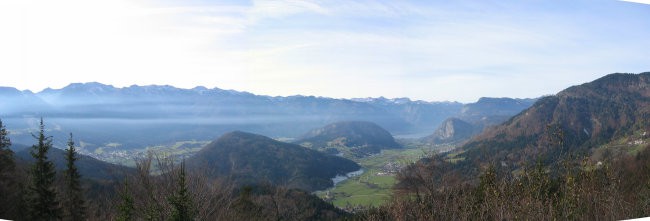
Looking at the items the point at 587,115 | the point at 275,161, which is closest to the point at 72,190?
the point at 275,161

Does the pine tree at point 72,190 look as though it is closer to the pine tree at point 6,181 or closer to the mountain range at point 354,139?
the pine tree at point 6,181

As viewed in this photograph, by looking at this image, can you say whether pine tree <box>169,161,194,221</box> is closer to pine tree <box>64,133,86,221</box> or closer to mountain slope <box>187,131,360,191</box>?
pine tree <box>64,133,86,221</box>

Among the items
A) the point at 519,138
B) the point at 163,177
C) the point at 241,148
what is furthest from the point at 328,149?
the point at 163,177

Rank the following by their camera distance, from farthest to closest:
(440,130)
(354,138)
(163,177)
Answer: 1. (440,130)
2. (354,138)
3. (163,177)

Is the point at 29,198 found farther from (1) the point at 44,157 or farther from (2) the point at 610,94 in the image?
(2) the point at 610,94

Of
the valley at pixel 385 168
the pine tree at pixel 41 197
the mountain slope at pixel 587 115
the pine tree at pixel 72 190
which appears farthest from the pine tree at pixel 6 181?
the mountain slope at pixel 587 115

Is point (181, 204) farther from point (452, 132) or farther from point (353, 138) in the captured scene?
point (452, 132)

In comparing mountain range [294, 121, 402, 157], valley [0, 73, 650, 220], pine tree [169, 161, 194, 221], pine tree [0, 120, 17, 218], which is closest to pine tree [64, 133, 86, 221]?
valley [0, 73, 650, 220]
